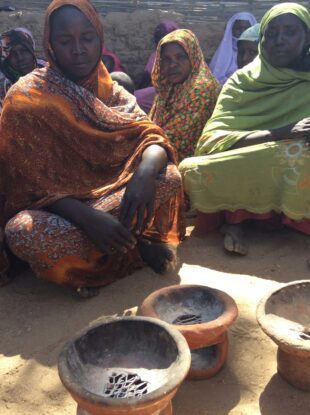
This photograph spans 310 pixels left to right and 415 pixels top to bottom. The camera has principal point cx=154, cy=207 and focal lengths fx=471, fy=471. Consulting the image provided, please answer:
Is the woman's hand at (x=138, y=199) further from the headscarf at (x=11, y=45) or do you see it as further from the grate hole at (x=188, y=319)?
the headscarf at (x=11, y=45)

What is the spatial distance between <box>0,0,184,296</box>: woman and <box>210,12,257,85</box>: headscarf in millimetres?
4089

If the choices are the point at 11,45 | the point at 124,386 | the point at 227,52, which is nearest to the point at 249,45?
the point at 227,52

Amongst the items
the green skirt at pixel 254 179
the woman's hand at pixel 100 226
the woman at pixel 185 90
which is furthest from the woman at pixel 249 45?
the woman's hand at pixel 100 226

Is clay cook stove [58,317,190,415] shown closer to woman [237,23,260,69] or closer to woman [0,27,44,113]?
woman [0,27,44,113]

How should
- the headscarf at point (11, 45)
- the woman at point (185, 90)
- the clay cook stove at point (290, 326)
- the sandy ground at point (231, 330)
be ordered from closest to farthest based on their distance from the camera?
the clay cook stove at point (290, 326) < the sandy ground at point (231, 330) < the woman at point (185, 90) < the headscarf at point (11, 45)

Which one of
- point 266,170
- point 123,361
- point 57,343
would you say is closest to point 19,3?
point 266,170

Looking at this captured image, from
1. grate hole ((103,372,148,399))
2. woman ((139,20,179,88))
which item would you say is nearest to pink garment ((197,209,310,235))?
grate hole ((103,372,148,399))

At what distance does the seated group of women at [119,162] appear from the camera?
2615 millimetres

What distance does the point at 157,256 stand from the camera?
295cm

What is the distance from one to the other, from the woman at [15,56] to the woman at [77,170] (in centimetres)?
253

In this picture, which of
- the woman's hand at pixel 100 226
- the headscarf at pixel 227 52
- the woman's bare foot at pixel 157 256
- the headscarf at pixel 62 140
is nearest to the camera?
the woman's hand at pixel 100 226

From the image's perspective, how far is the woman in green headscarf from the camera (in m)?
3.14

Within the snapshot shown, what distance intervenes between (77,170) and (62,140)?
8.1 inches

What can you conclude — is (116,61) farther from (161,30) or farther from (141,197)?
(141,197)
